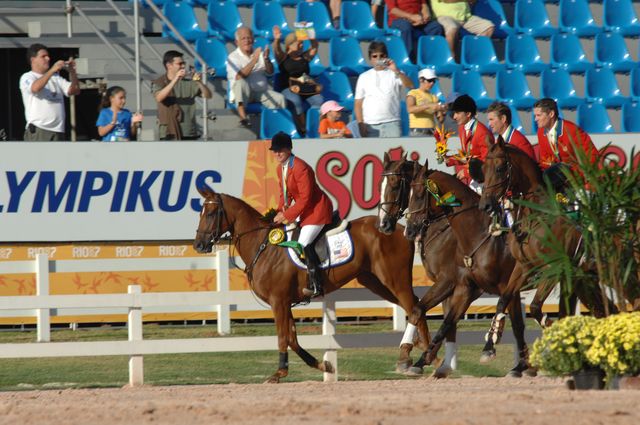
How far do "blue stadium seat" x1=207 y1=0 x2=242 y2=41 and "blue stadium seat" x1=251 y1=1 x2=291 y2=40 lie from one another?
0.89ft

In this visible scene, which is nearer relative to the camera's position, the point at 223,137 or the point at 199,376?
the point at 199,376

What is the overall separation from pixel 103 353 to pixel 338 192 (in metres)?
5.20

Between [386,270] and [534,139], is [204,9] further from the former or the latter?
[386,270]

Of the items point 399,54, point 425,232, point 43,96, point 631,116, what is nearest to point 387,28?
point 399,54

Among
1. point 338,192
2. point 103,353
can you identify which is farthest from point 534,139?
point 103,353

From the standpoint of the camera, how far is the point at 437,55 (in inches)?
848

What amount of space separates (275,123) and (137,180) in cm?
Answer: 246

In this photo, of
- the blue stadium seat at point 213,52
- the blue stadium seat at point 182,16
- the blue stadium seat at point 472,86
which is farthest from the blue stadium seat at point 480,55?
the blue stadium seat at point 182,16

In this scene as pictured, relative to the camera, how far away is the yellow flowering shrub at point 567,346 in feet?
36.7

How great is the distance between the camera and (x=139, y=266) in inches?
685

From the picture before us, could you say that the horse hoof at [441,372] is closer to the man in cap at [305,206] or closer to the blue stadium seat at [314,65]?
the man in cap at [305,206]

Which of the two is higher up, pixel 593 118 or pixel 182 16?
pixel 182 16

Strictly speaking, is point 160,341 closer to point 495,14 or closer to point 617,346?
point 617,346

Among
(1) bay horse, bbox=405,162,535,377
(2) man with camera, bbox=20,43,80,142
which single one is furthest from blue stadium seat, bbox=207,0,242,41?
(1) bay horse, bbox=405,162,535,377
